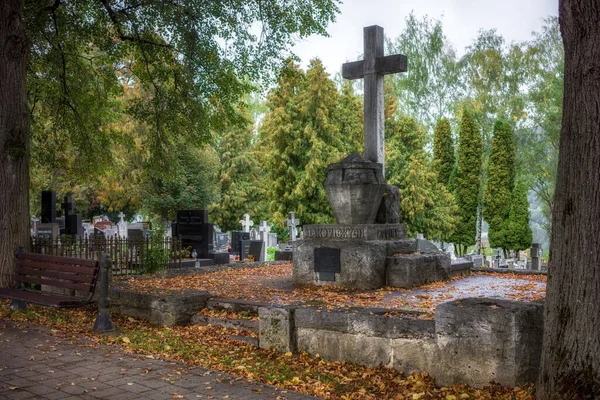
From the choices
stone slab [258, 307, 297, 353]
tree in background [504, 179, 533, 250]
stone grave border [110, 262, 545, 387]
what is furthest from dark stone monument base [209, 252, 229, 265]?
tree in background [504, 179, 533, 250]

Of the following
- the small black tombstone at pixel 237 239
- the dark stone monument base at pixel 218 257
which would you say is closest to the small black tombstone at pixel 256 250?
the dark stone monument base at pixel 218 257

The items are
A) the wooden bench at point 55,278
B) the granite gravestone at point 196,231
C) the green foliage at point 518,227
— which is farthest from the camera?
the green foliage at point 518,227

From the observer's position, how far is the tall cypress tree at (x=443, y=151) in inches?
1300

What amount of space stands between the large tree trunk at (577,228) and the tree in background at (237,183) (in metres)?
33.6

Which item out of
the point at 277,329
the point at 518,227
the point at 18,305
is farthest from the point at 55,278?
the point at 518,227

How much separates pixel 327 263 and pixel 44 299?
4635 mm

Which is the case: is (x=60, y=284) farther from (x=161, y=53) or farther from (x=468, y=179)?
(x=468, y=179)

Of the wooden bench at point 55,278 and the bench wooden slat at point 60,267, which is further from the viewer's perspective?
the bench wooden slat at point 60,267

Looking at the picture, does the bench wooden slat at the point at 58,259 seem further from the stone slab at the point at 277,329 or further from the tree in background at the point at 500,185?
the tree in background at the point at 500,185

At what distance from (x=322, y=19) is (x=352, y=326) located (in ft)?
37.7

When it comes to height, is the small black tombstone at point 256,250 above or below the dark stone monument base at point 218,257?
above

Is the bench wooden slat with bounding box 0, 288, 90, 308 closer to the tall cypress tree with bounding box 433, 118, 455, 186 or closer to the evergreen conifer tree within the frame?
the evergreen conifer tree

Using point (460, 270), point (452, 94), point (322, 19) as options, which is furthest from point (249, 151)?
point (460, 270)

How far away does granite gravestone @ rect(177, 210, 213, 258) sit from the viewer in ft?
61.4
